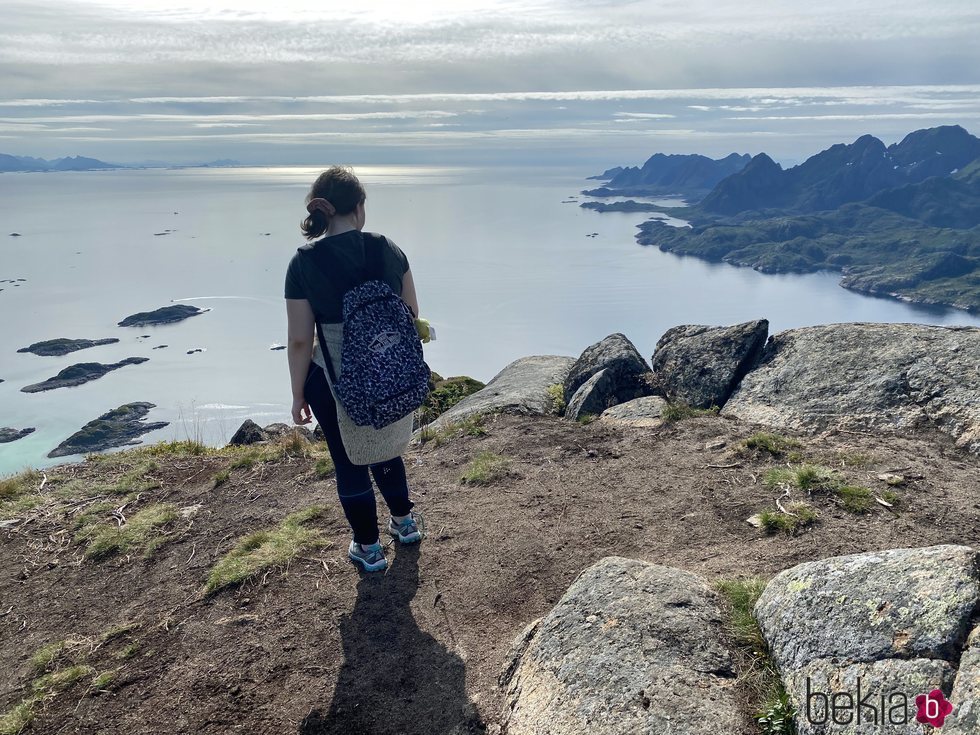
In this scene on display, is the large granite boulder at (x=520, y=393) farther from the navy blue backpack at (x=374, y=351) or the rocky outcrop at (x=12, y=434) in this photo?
the rocky outcrop at (x=12, y=434)

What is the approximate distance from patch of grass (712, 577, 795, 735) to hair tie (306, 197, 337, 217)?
4.95 meters

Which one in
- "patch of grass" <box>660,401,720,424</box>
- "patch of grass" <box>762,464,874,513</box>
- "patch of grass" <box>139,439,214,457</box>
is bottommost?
"patch of grass" <box>139,439,214,457</box>

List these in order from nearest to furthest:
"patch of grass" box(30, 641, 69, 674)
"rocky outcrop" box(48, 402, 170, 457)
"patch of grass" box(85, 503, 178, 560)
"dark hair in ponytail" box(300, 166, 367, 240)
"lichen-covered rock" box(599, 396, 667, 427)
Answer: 1. "dark hair in ponytail" box(300, 166, 367, 240)
2. "patch of grass" box(30, 641, 69, 674)
3. "patch of grass" box(85, 503, 178, 560)
4. "lichen-covered rock" box(599, 396, 667, 427)
5. "rocky outcrop" box(48, 402, 170, 457)

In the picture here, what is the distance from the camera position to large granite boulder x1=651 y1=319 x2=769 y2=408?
1280 cm

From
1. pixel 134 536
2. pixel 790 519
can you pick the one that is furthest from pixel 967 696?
pixel 134 536

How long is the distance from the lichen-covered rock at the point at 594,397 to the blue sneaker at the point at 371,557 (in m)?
6.96

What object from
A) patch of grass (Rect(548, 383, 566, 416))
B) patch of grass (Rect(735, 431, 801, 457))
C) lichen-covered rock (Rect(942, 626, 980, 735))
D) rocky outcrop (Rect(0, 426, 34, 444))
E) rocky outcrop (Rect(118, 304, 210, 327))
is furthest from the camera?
rocky outcrop (Rect(118, 304, 210, 327))

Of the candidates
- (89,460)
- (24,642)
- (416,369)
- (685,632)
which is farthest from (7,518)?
(685,632)

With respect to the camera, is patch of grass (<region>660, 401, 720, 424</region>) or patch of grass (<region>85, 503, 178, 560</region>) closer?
patch of grass (<region>85, 503, 178, 560</region>)

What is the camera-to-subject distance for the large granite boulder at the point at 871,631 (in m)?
3.65

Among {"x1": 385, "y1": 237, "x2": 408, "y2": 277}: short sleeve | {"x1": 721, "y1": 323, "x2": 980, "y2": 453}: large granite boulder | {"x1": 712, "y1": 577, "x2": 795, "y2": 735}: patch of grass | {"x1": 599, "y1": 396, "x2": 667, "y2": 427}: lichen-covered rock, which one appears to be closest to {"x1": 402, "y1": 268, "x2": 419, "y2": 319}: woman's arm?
{"x1": 385, "y1": 237, "x2": 408, "y2": 277}: short sleeve

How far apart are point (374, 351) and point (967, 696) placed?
16.2ft

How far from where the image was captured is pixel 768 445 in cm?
Result: 946

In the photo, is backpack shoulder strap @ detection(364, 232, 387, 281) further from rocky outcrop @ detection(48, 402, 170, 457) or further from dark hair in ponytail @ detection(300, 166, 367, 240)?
rocky outcrop @ detection(48, 402, 170, 457)
